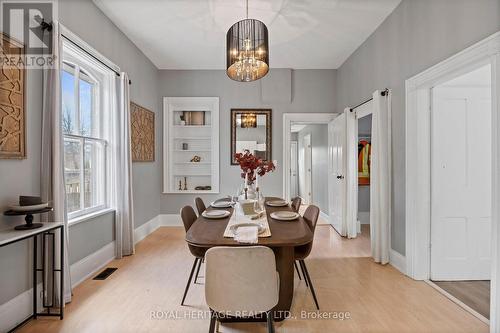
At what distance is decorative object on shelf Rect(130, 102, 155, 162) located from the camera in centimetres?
392

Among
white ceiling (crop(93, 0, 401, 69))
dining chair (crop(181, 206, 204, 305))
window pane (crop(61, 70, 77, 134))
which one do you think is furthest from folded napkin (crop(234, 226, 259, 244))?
white ceiling (crop(93, 0, 401, 69))

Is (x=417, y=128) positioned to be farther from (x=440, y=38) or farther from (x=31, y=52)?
(x=31, y=52)

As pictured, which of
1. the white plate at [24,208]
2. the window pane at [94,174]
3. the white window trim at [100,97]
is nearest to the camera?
the white plate at [24,208]

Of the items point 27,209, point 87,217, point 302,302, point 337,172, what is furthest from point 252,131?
point 27,209

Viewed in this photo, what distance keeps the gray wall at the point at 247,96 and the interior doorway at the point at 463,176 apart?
255cm

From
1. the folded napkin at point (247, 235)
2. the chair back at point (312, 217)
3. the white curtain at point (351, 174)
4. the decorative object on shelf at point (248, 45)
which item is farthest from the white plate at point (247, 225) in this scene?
the white curtain at point (351, 174)

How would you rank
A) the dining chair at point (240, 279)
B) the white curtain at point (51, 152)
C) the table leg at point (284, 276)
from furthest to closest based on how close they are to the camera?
the white curtain at point (51, 152), the table leg at point (284, 276), the dining chair at point (240, 279)

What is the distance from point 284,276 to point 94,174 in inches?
104

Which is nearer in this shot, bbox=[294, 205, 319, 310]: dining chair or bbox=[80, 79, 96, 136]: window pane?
bbox=[294, 205, 319, 310]: dining chair

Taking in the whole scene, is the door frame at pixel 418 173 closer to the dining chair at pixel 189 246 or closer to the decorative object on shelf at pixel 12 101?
the dining chair at pixel 189 246

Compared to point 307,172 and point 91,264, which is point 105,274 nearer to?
point 91,264

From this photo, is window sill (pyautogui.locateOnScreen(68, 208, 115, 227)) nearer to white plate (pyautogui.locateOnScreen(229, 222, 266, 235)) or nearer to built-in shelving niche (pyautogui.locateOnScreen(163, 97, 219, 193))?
white plate (pyautogui.locateOnScreen(229, 222, 266, 235))

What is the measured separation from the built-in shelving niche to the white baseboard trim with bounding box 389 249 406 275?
312cm

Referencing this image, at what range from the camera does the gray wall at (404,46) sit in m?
2.03
